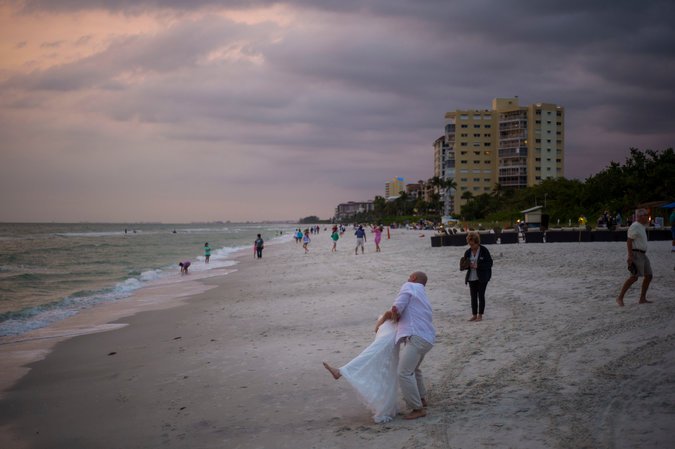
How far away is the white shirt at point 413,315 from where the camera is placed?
15.8 ft

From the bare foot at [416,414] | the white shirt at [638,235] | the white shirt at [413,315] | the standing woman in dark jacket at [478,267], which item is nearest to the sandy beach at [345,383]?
the bare foot at [416,414]

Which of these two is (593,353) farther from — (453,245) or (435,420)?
(453,245)

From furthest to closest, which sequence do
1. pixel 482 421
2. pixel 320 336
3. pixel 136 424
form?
1. pixel 320 336
2. pixel 136 424
3. pixel 482 421

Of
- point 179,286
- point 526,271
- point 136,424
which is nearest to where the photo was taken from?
point 136,424

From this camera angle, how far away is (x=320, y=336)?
866 cm

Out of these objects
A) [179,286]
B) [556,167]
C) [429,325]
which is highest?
[556,167]

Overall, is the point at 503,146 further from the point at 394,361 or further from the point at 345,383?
the point at 394,361

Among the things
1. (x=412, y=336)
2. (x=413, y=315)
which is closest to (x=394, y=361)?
(x=412, y=336)

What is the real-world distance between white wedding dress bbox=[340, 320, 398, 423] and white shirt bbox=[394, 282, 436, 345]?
0.48 ft

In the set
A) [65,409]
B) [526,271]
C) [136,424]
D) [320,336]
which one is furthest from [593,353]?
[526,271]

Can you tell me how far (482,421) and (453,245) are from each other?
76.0 feet

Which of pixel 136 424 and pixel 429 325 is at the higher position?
pixel 429 325

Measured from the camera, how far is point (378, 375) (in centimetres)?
473

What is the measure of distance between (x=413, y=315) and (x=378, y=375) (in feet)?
2.27
